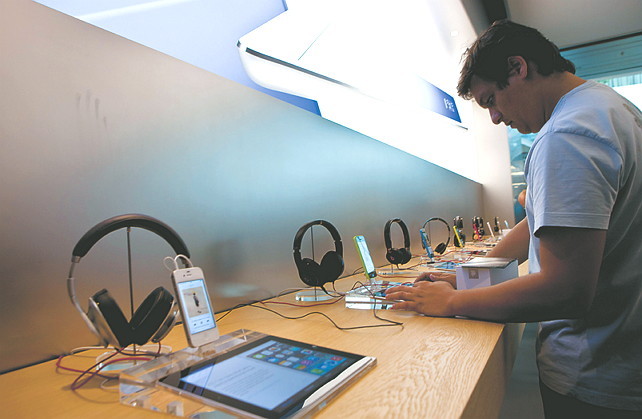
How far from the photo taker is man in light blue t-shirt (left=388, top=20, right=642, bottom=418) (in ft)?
2.51

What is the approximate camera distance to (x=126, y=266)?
100 cm

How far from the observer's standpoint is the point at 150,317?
0.73 m

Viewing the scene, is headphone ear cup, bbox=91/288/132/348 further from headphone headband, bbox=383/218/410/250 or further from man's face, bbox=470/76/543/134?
headphone headband, bbox=383/218/410/250

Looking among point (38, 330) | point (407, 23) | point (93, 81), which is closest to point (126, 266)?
point (38, 330)

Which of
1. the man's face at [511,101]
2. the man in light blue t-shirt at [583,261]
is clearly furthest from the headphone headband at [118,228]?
the man's face at [511,101]

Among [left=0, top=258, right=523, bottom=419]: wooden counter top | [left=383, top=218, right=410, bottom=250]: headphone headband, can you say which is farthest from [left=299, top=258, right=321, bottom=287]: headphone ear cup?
[left=383, top=218, right=410, bottom=250]: headphone headband

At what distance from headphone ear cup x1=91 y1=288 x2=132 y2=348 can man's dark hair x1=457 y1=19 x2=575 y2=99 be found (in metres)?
1.09

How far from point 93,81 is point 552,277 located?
3.88 ft

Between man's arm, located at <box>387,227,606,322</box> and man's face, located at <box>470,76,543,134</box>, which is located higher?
man's face, located at <box>470,76,543,134</box>

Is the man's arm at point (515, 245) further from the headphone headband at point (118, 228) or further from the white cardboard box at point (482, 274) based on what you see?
the headphone headband at point (118, 228)

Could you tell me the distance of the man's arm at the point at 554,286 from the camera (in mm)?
765

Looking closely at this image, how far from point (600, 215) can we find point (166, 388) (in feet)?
2.81

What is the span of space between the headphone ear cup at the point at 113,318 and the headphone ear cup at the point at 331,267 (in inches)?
27.3

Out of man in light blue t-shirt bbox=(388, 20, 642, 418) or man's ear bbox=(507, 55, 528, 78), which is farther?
man's ear bbox=(507, 55, 528, 78)
